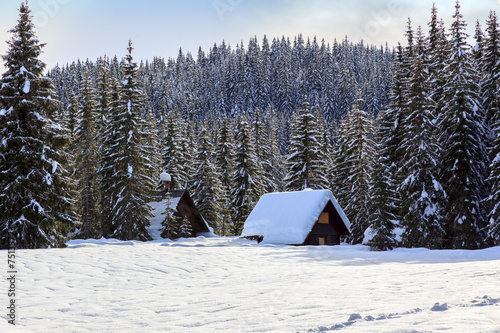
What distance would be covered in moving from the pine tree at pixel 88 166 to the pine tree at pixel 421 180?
27989 mm

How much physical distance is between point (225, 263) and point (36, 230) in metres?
11.9

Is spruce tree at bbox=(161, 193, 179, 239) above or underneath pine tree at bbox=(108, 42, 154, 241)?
underneath

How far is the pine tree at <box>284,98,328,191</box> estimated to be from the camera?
45.1 meters

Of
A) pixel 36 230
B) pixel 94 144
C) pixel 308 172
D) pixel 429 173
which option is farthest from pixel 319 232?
pixel 94 144

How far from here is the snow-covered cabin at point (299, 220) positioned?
3053 cm

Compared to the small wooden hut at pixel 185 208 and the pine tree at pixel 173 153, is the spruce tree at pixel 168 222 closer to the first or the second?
the small wooden hut at pixel 185 208

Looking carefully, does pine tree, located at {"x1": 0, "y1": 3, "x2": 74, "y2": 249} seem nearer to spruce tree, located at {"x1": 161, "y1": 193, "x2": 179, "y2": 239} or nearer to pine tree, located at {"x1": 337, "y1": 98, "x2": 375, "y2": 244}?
spruce tree, located at {"x1": 161, "y1": 193, "x2": 179, "y2": 239}

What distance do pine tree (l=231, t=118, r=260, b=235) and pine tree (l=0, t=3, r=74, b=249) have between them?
27.6 metres

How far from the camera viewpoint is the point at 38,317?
7562 mm

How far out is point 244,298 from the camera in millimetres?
9086

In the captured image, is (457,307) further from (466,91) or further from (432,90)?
(432,90)

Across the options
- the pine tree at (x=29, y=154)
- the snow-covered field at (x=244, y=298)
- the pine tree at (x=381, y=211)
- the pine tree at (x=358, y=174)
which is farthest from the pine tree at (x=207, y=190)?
the snow-covered field at (x=244, y=298)

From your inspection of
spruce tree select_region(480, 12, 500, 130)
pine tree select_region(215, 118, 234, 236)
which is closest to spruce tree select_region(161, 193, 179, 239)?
pine tree select_region(215, 118, 234, 236)

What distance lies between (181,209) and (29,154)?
2116cm
